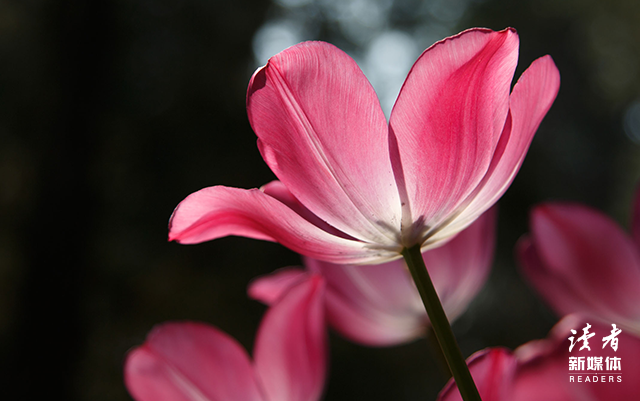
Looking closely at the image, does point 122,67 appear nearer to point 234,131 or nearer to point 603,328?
point 234,131

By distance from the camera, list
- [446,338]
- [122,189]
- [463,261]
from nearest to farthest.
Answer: [446,338] < [463,261] < [122,189]

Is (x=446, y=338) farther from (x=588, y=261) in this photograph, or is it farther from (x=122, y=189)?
(x=122, y=189)

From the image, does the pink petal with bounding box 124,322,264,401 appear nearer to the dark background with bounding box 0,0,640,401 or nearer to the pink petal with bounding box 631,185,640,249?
the pink petal with bounding box 631,185,640,249

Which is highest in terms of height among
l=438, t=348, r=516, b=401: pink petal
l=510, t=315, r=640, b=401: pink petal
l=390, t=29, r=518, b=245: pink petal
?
l=390, t=29, r=518, b=245: pink petal

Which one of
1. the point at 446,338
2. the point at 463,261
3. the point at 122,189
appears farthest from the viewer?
the point at 122,189

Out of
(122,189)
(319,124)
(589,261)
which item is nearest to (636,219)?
(589,261)

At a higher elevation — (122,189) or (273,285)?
(122,189)

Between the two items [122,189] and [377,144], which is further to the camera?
[122,189]

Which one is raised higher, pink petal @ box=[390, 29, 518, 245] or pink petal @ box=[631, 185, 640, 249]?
pink petal @ box=[390, 29, 518, 245]

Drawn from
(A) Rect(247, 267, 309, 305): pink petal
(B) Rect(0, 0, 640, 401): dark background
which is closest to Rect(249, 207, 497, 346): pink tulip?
(A) Rect(247, 267, 309, 305): pink petal
